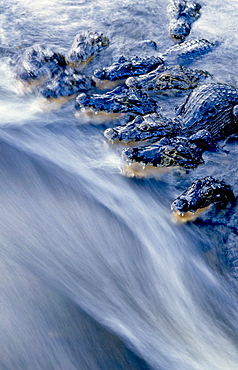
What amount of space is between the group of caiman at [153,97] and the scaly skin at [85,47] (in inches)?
0.7

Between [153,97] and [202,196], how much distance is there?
230 centimetres

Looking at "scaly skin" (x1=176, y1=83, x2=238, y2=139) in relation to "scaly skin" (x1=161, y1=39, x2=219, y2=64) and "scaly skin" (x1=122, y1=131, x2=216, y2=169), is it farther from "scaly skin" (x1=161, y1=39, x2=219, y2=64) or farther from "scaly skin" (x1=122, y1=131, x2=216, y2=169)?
"scaly skin" (x1=161, y1=39, x2=219, y2=64)

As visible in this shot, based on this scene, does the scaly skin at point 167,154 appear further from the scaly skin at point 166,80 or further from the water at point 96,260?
the scaly skin at point 166,80

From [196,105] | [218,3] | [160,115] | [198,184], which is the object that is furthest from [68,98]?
[218,3]

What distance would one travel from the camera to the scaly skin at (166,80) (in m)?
6.10

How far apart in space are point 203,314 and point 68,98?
3.89 meters

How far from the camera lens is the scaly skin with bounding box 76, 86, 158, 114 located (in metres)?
5.65

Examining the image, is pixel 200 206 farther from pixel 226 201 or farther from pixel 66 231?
pixel 66 231

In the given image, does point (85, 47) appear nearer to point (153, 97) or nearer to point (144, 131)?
point (153, 97)

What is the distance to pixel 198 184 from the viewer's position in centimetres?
445

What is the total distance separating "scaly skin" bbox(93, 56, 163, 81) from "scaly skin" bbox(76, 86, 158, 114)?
2.08 ft

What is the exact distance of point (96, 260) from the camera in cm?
362

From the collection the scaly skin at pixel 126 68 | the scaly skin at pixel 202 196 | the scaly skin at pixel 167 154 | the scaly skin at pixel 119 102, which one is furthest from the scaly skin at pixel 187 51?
the scaly skin at pixel 202 196


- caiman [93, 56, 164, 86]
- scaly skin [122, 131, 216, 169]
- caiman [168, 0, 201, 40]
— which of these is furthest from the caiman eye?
caiman [168, 0, 201, 40]
